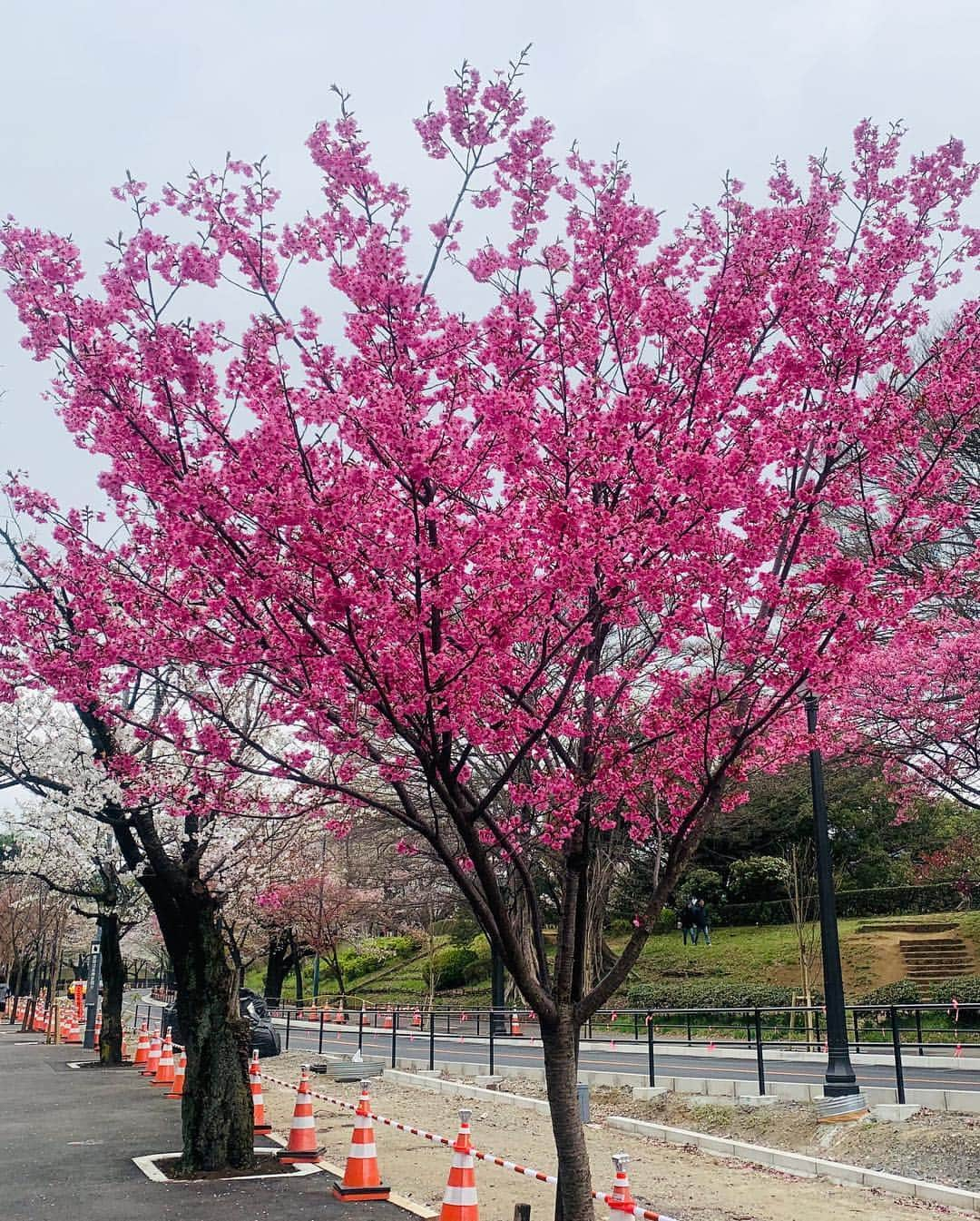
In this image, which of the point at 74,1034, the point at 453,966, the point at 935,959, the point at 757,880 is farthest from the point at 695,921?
the point at 74,1034

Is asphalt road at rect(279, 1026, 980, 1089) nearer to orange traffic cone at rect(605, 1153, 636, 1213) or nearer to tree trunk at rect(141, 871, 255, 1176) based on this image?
tree trunk at rect(141, 871, 255, 1176)

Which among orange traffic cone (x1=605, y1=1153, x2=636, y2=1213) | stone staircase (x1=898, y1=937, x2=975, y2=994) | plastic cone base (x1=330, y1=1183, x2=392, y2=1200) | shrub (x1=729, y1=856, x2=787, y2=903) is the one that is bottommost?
plastic cone base (x1=330, y1=1183, x2=392, y2=1200)

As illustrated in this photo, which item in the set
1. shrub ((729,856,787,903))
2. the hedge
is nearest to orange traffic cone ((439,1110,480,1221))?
the hedge

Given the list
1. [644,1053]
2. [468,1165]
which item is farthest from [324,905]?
[468,1165]

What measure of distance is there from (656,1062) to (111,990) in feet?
40.9

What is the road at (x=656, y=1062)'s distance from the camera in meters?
15.4

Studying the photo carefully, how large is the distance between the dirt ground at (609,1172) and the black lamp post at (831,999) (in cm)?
97

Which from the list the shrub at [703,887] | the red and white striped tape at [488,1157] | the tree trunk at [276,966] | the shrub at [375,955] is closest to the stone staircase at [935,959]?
the shrub at [703,887]

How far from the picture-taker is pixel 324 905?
126 feet

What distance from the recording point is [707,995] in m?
28.8

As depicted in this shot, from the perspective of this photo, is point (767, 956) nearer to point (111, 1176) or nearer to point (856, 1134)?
point (856, 1134)

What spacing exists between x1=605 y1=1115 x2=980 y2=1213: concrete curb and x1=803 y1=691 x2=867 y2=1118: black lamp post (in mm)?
1248

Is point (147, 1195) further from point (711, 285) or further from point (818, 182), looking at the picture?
point (818, 182)

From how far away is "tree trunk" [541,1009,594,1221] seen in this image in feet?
20.7
